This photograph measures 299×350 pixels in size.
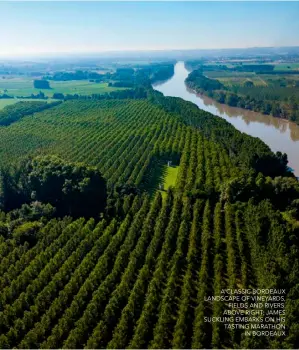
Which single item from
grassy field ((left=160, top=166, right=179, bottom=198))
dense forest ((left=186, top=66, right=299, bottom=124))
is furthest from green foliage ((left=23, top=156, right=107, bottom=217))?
dense forest ((left=186, top=66, right=299, bottom=124))

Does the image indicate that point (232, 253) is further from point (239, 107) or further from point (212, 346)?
point (239, 107)

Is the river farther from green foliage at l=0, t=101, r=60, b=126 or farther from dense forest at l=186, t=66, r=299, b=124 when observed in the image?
green foliage at l=0, t=101, r=60, b=126

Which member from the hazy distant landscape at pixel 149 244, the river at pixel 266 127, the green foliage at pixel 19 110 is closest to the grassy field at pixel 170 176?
the hazy distant landscape at pixel 149 244

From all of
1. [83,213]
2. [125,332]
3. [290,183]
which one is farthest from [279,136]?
[125,332]

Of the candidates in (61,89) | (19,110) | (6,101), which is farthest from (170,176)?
(61,89)

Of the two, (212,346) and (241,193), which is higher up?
(241,193)

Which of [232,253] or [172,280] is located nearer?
[172,280]

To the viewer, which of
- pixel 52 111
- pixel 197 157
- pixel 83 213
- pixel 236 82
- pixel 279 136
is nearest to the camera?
pixel 83 213

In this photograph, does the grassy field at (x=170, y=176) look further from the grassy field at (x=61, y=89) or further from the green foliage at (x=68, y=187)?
the grassy field at (x=61, y=89)
